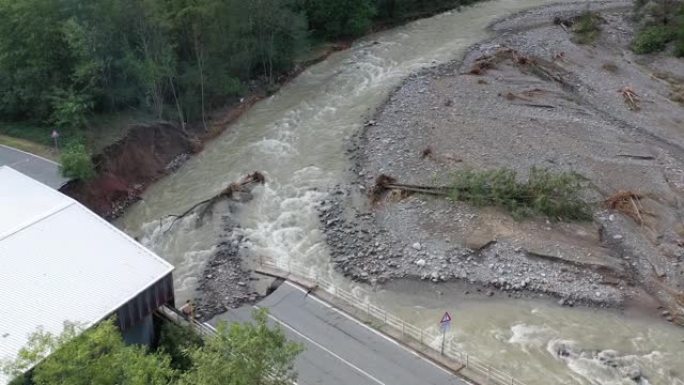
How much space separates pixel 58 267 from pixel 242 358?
9779 mm

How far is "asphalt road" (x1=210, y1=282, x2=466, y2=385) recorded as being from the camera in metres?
21.2

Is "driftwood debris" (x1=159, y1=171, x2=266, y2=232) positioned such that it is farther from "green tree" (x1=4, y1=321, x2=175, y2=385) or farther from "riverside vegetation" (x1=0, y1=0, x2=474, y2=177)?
"green tree" (x1=4, y1=321, x2=175, y2=385)

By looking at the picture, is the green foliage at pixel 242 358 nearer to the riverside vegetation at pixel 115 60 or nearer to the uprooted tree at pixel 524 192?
the uprooted tree at pixel 524 192

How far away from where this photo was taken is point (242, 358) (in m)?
14.2

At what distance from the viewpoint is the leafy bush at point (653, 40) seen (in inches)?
1908

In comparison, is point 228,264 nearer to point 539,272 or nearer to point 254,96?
point 539,272

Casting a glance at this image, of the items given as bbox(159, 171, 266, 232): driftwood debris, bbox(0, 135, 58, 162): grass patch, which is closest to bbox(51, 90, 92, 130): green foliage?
bbox(0, 135, 58, 162): grass patch

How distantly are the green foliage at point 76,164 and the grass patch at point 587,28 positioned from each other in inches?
1503

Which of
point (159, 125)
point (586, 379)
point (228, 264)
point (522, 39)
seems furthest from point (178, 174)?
point (522, 39)

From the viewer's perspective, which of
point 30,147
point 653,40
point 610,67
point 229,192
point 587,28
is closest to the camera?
point 229,192

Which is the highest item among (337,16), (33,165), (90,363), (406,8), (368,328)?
(90,363)

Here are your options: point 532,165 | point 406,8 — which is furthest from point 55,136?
point 406,8

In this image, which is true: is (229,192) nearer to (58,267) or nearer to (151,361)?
(58,267)

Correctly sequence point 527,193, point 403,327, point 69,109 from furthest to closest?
point 69,109, point 527,193, point 403,327
